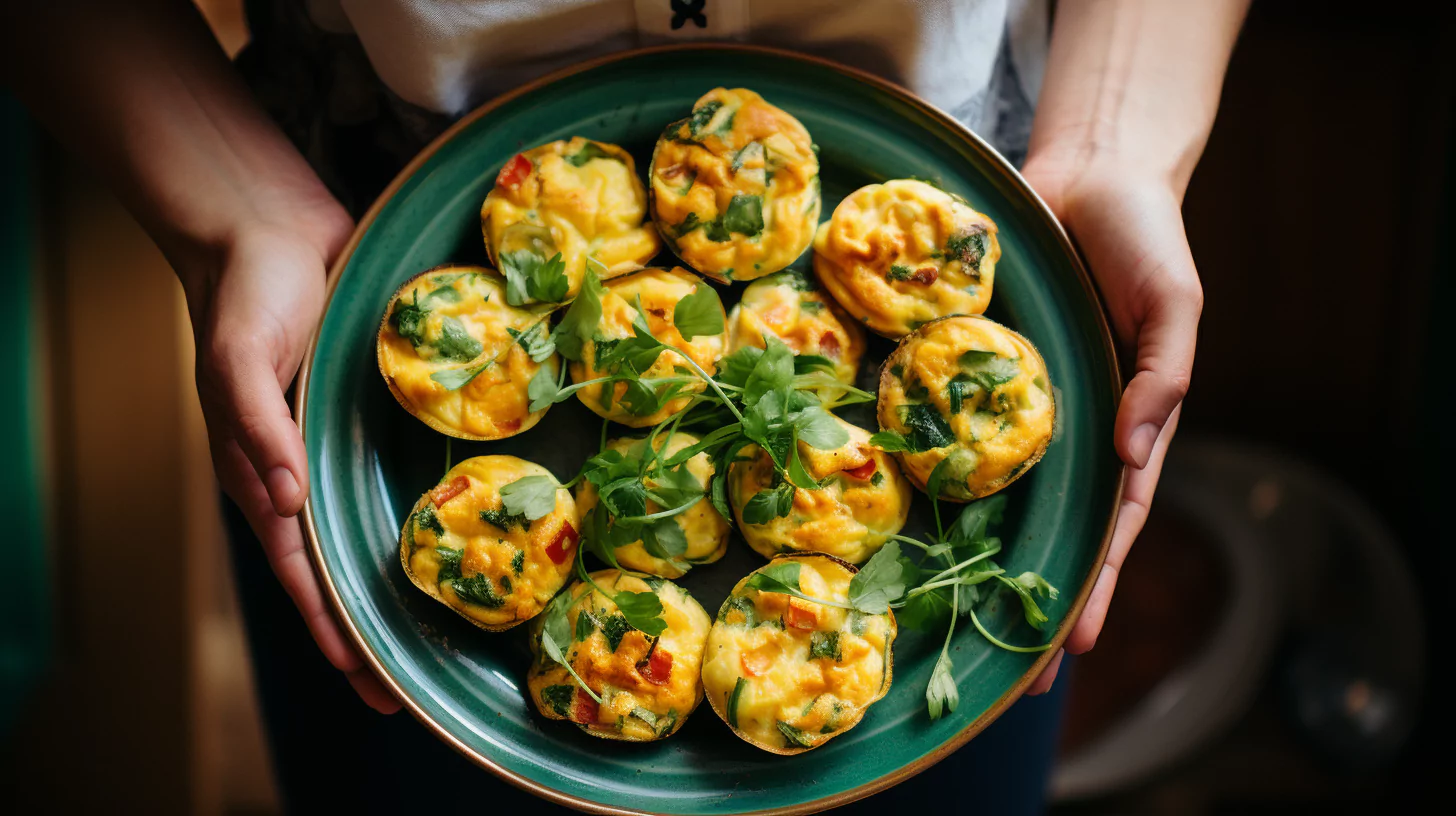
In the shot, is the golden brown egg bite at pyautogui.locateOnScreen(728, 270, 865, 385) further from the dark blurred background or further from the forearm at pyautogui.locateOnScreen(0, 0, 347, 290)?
the dark blurred background

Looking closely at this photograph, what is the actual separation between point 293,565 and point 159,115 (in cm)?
80

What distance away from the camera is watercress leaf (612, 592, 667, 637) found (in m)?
1.63

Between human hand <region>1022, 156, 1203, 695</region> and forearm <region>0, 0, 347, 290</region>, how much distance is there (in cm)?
131

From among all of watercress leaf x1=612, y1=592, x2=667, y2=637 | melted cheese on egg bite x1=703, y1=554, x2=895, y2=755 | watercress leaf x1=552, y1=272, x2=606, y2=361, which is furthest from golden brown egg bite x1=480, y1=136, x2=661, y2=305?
melted cheese on egg bite x1=703, y1=554, x2=895, y2=755

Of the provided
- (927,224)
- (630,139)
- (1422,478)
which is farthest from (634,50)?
(1422,478)

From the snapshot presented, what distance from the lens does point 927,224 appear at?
1.76 meters

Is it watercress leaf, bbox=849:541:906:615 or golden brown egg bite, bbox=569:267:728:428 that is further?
golden brown egg bite, bbox=569:267:728:428

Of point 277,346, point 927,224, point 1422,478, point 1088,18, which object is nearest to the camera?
point 277,346

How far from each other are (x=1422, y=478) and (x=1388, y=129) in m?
1.06

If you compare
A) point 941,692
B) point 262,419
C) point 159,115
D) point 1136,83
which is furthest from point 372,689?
point 1136,83

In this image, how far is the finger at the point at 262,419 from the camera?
155cm

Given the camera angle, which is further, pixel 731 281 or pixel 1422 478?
pixel 1422 478

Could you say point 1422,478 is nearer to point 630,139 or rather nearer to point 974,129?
point 974,129

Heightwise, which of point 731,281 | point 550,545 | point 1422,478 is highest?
point 731,281
